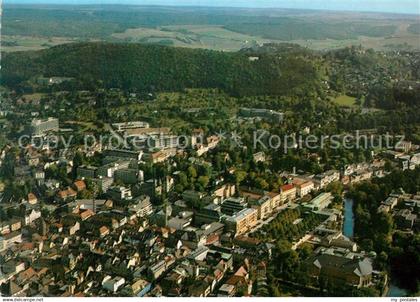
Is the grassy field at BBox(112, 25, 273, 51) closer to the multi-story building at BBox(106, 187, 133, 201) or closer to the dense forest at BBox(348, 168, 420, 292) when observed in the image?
the multi-story building at BBox(106, 187, 133, 201)

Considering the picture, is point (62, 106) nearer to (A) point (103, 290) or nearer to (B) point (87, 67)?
(B) point (87, 67)

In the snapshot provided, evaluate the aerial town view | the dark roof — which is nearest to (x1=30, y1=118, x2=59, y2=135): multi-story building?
the aerial town view

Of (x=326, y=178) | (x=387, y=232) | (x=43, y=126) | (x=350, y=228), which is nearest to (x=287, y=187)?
(x=326, y=178)

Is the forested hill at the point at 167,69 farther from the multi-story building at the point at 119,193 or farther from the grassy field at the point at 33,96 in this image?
the multi-story building at the point at 119,193

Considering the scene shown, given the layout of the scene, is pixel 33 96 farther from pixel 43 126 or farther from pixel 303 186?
pixel 303 186

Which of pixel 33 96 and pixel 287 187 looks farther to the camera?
pixel 33 96

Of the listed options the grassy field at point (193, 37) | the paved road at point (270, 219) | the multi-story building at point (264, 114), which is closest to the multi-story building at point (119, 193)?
the paved road at point (270, 219)
